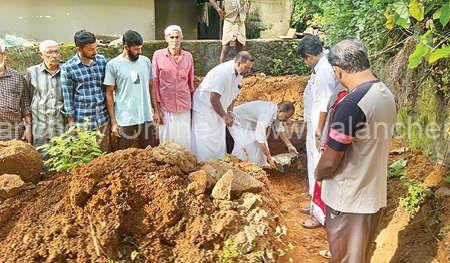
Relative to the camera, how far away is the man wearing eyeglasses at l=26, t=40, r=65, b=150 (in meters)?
4.12

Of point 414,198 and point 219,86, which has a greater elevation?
point 219,86

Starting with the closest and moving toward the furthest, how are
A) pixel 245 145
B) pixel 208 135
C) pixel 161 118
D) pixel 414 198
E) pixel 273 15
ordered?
pixel 414 198 → pixel 161 118 → pixel 208 135 → pixel 245 145 → pixel 273 15

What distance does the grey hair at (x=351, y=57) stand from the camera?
272cm

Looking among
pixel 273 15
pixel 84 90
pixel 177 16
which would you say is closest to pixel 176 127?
pixel 84 90

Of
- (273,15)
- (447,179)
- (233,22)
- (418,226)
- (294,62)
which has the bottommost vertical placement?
(418,226)

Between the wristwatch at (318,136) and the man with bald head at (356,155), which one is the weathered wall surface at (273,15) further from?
the man with bald head at (356,155)

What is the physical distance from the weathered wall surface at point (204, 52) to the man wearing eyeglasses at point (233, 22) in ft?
1.75

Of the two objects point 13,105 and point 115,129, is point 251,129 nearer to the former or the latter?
point 115,129

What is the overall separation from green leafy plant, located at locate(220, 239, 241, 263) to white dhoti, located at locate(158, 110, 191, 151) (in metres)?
2.31

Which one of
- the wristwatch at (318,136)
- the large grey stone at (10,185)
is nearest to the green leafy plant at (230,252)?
the wristwatch at (318,136)

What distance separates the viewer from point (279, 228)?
3959 millimetres

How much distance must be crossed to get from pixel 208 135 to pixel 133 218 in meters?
2.30

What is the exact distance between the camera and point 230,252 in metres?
3.03

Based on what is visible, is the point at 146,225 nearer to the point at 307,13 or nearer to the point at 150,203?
the point at 150,203
